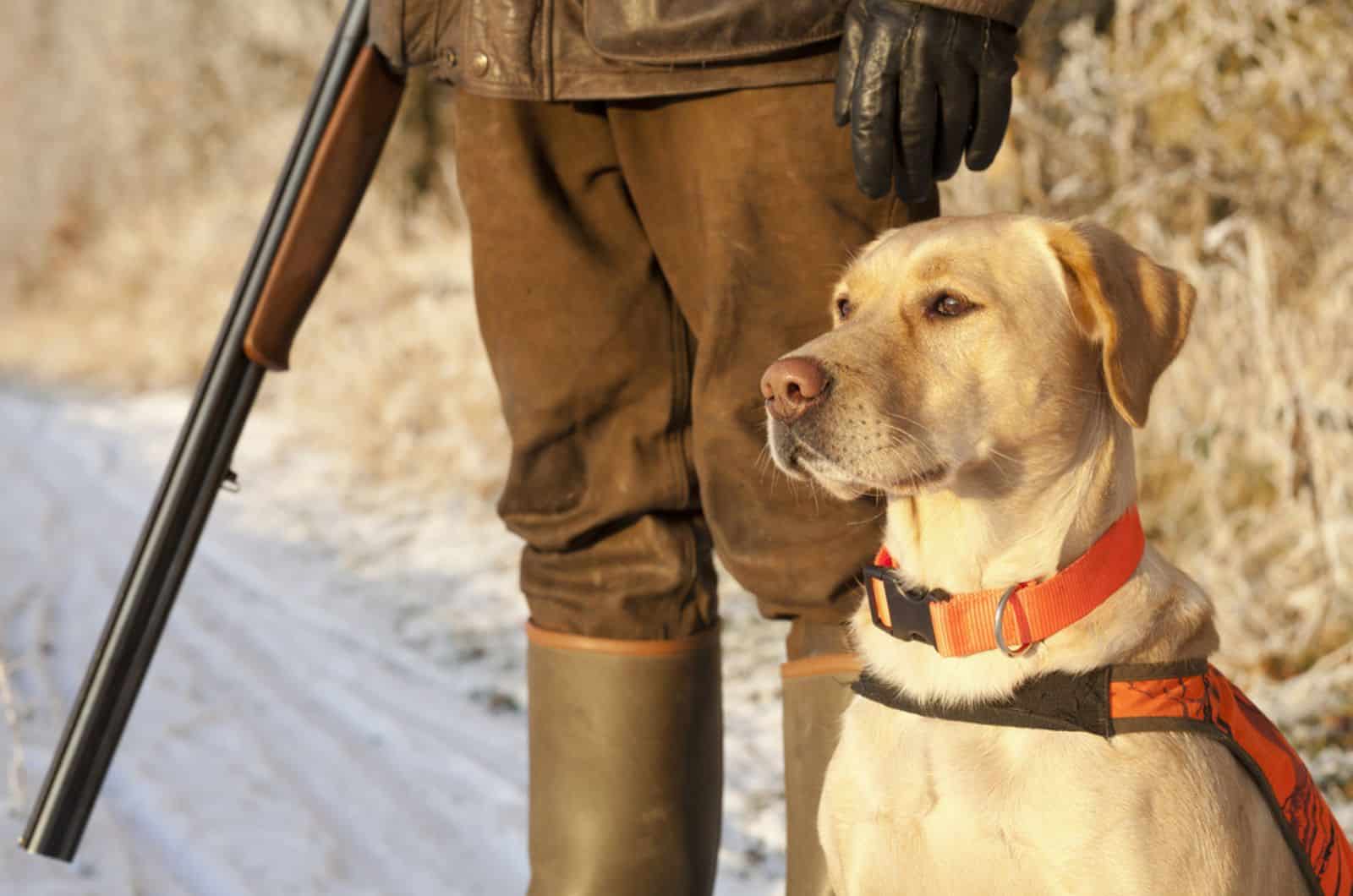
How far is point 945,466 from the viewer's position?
1960mm

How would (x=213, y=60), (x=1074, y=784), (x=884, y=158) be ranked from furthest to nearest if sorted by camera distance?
(x=213, y=60), (x=884, y=158), (x=1074, y=784)

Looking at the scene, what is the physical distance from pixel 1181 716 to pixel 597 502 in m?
0.89

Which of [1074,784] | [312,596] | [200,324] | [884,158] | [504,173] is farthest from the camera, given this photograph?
[200,324]

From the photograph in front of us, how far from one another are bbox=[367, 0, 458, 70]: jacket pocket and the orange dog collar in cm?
100

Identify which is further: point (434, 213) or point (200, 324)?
point (200, 324)

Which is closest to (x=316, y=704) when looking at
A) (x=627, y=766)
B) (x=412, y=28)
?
(x=627, y=766)

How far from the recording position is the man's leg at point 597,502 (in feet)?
7.04

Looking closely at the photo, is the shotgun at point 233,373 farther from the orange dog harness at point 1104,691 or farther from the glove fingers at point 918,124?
the orange dog harness at point 1104,691

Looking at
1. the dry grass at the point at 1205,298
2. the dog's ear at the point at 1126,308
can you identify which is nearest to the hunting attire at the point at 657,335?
the dog's ear at the point at 1126,308

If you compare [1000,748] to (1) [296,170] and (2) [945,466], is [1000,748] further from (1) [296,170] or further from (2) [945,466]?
(1) [296,170]

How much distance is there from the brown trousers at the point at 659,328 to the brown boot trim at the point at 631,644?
0.05 ft

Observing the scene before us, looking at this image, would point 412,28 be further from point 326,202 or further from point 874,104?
point 874,104

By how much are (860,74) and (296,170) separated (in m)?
1.26

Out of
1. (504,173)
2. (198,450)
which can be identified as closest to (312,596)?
(198,450)
